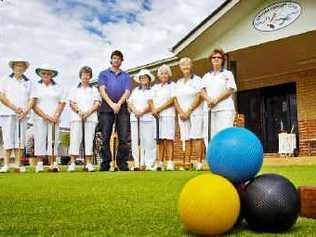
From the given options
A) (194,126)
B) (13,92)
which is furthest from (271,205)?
(13,92)

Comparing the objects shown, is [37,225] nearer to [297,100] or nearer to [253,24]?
[253,24]

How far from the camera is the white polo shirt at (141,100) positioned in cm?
1077

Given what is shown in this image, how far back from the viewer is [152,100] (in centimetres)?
1067

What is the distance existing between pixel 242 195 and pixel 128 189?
2.66 m

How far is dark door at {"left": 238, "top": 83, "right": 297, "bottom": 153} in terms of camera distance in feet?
56.9

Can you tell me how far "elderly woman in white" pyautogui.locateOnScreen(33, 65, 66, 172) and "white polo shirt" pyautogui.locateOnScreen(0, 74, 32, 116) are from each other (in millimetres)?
227

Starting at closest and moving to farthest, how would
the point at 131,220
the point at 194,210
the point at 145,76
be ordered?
the point at 194,210, the point at 131,220, the point at 145,76

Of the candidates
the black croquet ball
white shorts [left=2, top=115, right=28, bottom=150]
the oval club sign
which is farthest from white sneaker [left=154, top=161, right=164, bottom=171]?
the black croquet ball

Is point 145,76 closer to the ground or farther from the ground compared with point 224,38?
closer to the ground

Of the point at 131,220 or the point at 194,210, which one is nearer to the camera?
the point at 194,210

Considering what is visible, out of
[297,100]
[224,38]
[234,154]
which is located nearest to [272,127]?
[297,100]

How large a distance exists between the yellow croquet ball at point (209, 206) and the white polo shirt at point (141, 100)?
25.4 ft

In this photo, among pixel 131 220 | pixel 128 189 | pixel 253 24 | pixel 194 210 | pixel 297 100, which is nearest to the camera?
pixel 194 210

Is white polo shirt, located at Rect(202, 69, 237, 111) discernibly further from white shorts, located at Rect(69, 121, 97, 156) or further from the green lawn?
the green lawn
